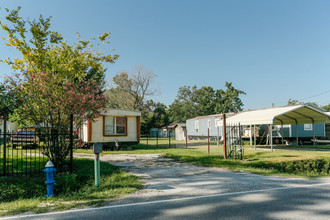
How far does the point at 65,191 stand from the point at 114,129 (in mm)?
10976

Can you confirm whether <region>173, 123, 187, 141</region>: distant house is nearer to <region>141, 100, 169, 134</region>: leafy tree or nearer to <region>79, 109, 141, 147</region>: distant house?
<region>141, 100, 169, 134</region>: leafy tree

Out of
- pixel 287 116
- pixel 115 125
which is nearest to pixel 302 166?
pixel 287 116

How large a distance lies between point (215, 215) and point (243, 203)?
93cm

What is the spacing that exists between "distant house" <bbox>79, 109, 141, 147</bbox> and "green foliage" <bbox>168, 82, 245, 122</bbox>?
34.5 m

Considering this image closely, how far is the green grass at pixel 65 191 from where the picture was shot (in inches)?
187

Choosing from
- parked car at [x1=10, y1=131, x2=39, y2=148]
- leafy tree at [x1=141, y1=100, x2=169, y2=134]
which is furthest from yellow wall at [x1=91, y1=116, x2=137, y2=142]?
leafy tree at [x1=141, y1=100, x2=169, y2=134]

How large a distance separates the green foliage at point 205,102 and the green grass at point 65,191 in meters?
44.3

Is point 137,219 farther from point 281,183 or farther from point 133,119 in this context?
point 133,119

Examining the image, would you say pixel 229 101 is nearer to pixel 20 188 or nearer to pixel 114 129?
pixel 114 129

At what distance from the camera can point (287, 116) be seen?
1906cm

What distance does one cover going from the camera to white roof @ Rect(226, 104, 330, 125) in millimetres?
15166


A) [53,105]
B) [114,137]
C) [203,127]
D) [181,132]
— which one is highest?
[53,105]

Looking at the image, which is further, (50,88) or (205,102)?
(205,102)

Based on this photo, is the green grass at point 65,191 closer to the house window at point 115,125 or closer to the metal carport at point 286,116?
the house window at point 115,125
